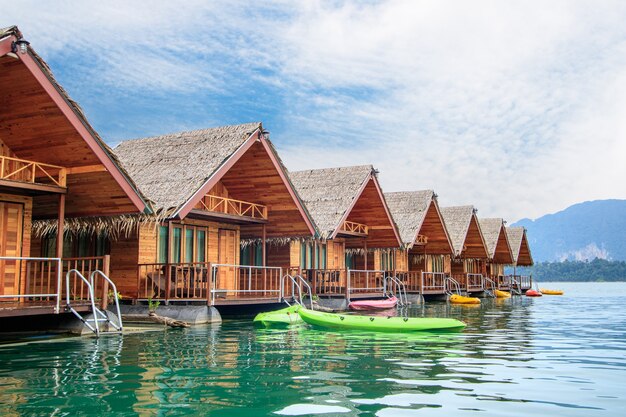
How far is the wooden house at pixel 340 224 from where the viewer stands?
28219mm

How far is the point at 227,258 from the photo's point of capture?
83.5ft

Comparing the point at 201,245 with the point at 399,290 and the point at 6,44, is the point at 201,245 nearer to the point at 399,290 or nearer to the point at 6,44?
the point at 399,290

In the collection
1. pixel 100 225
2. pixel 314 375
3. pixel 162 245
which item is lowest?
pixel 314 375

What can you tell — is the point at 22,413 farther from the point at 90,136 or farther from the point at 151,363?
the point at 90,136

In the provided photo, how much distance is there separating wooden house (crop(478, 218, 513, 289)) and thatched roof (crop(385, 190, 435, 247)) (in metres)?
11.5

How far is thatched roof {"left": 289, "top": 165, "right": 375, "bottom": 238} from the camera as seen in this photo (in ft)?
92.5

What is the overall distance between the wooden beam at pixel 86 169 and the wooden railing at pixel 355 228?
51.9 feet

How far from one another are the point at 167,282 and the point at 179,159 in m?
4.37

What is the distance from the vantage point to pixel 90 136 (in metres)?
15.8

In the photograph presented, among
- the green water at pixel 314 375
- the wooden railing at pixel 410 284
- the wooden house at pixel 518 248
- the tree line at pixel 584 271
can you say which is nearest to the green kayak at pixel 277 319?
the green water at pixel 314 375

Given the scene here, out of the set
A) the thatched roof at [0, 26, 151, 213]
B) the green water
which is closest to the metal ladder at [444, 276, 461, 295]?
the green water

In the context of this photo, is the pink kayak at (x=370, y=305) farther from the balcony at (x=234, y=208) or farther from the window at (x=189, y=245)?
the window at (x=189, y=245)

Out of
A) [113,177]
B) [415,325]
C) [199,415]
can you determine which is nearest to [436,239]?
[415,325]

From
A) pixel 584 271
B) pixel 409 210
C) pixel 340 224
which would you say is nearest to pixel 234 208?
pixel 340 224
